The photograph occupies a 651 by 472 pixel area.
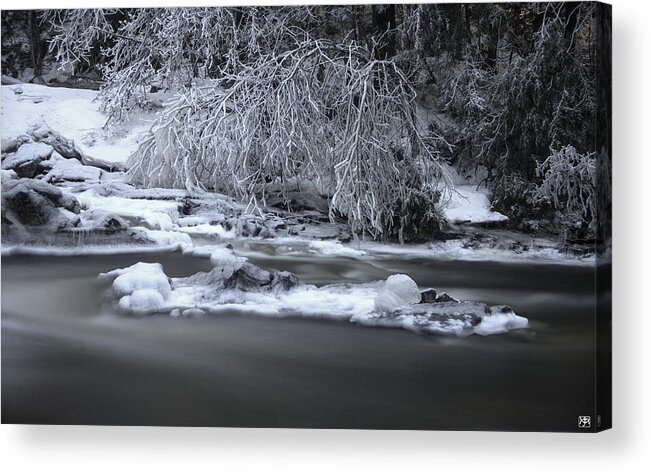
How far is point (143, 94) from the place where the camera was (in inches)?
163

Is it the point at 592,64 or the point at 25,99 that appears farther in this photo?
the point at 25,99

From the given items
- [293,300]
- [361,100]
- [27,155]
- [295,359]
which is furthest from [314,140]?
[27,155]

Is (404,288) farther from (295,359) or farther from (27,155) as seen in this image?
(27,155)

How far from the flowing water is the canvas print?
0.01 metres

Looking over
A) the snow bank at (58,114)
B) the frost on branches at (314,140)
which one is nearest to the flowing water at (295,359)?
the frost on branches at (314,140)

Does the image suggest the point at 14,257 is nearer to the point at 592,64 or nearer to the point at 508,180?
the point at 508,180

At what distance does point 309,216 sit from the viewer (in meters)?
4.05

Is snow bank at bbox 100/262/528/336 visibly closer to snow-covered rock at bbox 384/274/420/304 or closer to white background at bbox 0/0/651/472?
snow-covered rock at bbox 384/274/420/304

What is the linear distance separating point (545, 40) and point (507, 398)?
1.63 meters

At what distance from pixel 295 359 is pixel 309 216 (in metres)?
0.67

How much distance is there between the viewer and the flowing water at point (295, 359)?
3881 millimetres

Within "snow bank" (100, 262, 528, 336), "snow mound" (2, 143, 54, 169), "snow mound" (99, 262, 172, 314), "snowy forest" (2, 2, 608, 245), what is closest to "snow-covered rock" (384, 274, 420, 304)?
"snow bank" (100, 262, 528, 336)

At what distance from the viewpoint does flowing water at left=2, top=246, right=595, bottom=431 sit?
3881mm

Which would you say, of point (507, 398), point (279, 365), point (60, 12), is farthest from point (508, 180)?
point (60, 12)
